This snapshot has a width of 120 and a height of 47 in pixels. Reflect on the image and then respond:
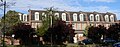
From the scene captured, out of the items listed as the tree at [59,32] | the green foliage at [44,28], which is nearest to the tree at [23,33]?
the green foliage at [44,28]

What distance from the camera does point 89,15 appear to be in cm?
9888

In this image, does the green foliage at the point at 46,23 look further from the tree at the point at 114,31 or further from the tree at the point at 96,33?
the tree at the point at 114,31

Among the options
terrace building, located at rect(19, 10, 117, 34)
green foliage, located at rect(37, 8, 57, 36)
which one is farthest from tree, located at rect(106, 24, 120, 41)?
terrace building, located at rect(19, 10, 117, 34)

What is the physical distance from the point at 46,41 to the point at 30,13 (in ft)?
112

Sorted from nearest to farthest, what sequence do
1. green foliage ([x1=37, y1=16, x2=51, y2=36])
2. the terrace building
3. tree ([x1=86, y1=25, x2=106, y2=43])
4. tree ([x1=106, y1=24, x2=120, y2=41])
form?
green foliage ([x1=37, y1=16, x2=51, y2=36]), tree ([x1=86, y1=25, x2=106, y2=43]), tree ([x1=106, y1=24, x2=120, y2=41]), the terrace building

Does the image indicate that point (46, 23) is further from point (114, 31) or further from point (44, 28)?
point (114, 31)

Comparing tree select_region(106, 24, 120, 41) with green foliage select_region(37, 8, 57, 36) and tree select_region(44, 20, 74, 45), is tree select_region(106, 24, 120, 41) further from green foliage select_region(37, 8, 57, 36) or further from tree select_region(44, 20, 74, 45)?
tree select_region(44, 20, 74, 45)

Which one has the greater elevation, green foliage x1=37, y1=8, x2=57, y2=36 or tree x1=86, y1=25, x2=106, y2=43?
green foliage x1=37, y1=8, x2=57, y2=36

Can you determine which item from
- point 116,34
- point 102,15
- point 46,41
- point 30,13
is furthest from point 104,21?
point 46,41

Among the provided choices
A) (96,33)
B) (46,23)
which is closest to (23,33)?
(46,23)

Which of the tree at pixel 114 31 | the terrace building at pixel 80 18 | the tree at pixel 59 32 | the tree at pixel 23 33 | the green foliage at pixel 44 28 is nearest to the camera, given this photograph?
the tree at pixel 59 32

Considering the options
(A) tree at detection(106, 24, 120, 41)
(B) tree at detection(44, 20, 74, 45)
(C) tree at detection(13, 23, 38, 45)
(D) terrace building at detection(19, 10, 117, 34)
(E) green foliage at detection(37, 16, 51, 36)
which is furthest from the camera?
(D) terrace building at detection(19, 10, 117, 34)

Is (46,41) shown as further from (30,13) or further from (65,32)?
(30,13)

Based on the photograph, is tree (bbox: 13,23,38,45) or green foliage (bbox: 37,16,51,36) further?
green foliage (bbox: 37,16,51,36)
